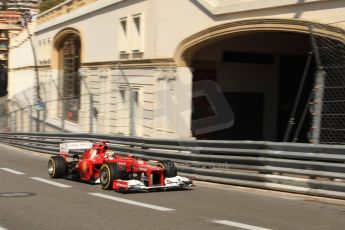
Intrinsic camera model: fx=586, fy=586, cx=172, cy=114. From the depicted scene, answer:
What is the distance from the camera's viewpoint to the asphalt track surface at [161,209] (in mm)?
7676

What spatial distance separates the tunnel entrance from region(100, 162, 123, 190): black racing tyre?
355 inches

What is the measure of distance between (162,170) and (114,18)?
50.0 feet

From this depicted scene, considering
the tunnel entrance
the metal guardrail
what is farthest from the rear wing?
the tunnel entrance

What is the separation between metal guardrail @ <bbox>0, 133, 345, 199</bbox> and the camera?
1005 cm

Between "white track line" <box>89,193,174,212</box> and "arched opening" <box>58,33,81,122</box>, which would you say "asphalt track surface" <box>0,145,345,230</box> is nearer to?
"white track line" <box>89,193,174,212</box>

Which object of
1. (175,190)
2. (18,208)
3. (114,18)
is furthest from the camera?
(114,18)

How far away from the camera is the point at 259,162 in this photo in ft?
37.2

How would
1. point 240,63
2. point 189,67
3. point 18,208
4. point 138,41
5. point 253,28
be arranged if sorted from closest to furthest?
point 18,208 < point 253,28 < point 189,67 < point 240,63 < point 138,41

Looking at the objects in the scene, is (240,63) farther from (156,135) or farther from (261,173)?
(261,173)

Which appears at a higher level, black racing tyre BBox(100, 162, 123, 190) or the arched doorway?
the arched doorway

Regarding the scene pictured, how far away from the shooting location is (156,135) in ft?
67.9

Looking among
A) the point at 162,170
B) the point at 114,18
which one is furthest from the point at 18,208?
the point at 114,18

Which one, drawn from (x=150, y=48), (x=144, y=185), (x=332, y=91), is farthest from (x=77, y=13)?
(x=144, y=185)

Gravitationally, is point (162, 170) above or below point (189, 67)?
below
